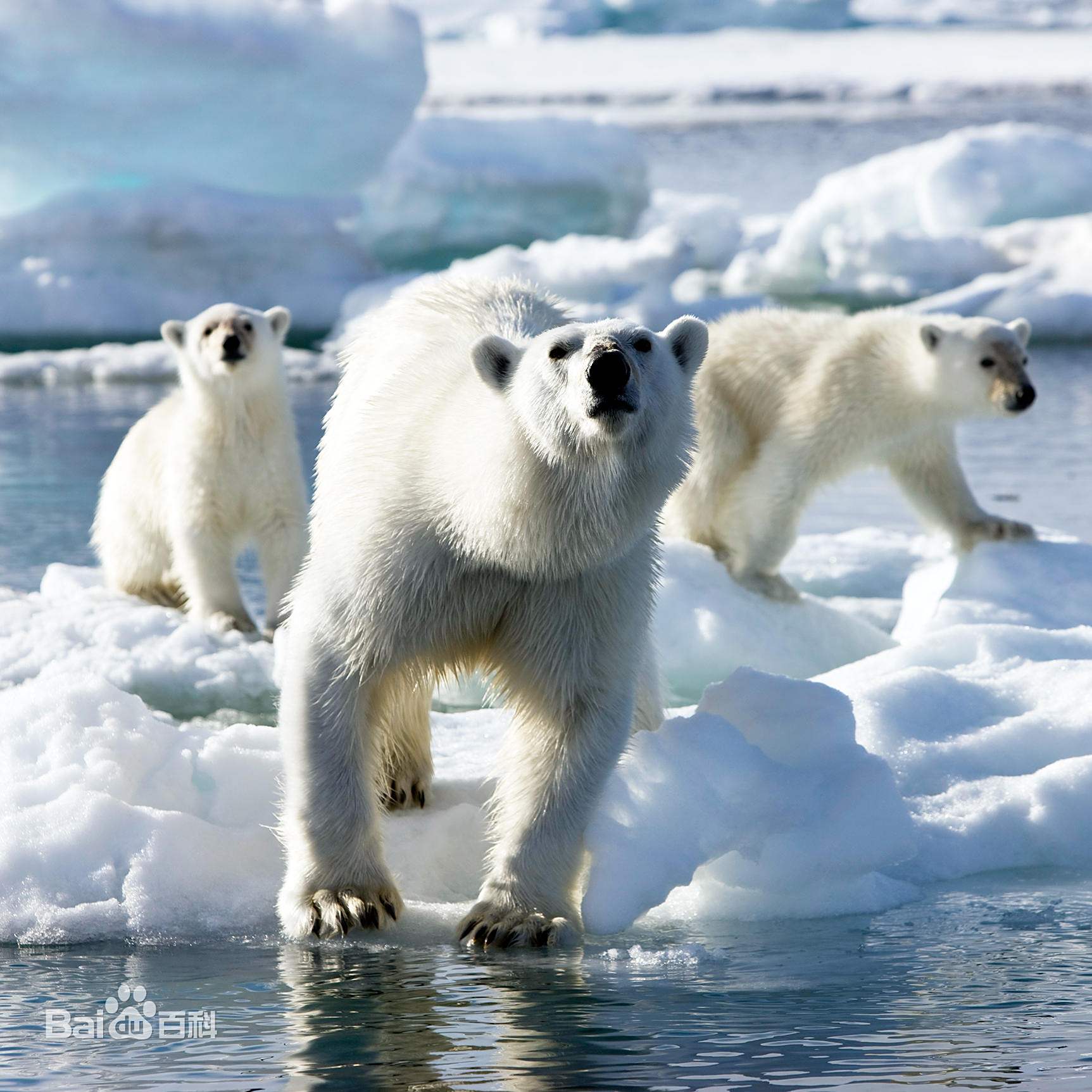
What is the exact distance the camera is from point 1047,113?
4847 centimetres

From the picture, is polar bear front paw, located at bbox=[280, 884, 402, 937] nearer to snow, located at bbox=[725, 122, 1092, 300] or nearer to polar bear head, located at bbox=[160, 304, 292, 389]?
polar bear head, located at bbox=[160, 304, 292, 389]

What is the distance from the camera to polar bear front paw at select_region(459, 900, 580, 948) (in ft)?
9.55

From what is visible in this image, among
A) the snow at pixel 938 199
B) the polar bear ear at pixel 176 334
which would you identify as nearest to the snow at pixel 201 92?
the snow at pixel 938 199

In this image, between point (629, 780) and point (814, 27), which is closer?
point (629, 780)

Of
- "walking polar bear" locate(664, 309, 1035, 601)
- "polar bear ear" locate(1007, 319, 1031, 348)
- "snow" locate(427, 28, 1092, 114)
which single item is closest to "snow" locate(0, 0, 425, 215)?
"walking polar bear" locate(664, 309, 1035, 601)

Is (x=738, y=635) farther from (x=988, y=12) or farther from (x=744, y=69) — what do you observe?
(x=988, y=12)

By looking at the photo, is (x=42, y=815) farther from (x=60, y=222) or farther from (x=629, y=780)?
(x=60, y=222)

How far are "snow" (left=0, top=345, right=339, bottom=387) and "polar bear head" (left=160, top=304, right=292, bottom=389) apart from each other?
674cm

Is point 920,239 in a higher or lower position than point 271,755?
higher

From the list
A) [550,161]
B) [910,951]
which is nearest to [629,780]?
[910,951]

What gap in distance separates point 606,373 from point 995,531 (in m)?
3.53

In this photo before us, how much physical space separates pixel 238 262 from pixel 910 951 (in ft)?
41.9

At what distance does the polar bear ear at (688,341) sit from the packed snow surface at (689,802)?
795mm

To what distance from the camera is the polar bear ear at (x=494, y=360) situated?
2.70 metres
